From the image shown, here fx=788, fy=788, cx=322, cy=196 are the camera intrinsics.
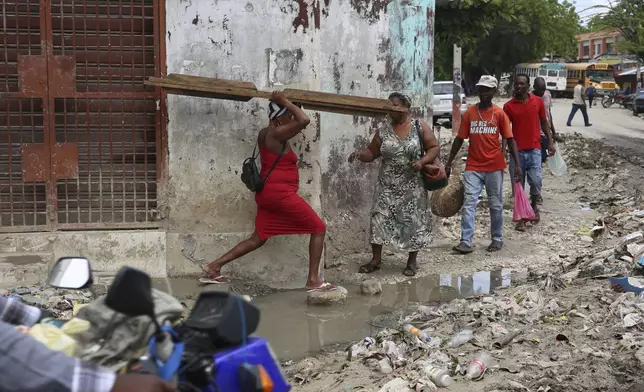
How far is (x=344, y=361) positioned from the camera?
17.5ft

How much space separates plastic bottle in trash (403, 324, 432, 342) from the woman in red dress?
4.63 feet

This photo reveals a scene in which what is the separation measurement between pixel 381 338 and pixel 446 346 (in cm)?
53

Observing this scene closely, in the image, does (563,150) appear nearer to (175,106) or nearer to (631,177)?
(631,177)

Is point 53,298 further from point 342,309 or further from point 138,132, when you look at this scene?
point 342,309

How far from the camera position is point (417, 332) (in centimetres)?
554

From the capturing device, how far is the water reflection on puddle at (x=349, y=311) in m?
6.01

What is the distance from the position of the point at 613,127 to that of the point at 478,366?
929 inches

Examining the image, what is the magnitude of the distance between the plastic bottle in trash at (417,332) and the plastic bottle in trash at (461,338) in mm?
202

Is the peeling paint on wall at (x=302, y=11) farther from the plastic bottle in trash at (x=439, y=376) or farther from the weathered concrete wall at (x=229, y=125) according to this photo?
the plastic bottle in trash at (x=439, y=376)

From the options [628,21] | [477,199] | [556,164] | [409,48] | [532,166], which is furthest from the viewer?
[628,21]

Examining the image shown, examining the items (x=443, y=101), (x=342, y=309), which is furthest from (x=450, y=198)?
(x=443, y=101)

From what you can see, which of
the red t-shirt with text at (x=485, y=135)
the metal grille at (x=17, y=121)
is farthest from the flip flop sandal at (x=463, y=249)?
the metal grille at (x=17, y=121)

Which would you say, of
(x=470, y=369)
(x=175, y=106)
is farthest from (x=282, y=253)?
(x=470, y=369)

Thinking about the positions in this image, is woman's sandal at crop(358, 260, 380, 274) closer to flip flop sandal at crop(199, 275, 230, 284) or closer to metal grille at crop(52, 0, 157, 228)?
flip flop sandal at crop(199, 275, 230, 284)
